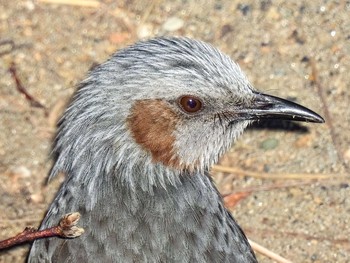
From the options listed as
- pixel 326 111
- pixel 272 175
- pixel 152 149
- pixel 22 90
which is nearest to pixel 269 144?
pixel 272 175

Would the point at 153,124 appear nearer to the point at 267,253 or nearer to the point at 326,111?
the point at 267,253

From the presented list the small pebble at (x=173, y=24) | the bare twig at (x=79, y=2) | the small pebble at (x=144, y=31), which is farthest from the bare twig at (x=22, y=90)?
the small pebble at (x=173, y=24)

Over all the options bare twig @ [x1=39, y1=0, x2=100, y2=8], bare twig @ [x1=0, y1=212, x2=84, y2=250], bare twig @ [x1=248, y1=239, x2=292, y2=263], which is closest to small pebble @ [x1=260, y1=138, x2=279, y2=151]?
bare twig @ [x1=248, y1=239, x2=292, y2=263]

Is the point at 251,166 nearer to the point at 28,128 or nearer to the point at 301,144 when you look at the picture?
the point at 301,144

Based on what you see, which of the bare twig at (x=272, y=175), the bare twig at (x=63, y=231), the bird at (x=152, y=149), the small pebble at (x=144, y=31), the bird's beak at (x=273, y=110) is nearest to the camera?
the bare twig at (x=63, y=231)

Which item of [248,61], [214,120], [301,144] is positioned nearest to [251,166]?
[301,144]

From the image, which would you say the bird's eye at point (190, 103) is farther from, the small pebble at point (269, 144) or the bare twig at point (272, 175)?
the small pebble at point (269, 144)

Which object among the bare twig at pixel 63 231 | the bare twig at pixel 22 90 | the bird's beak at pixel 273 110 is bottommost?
the bare twig at pixel 63 231
